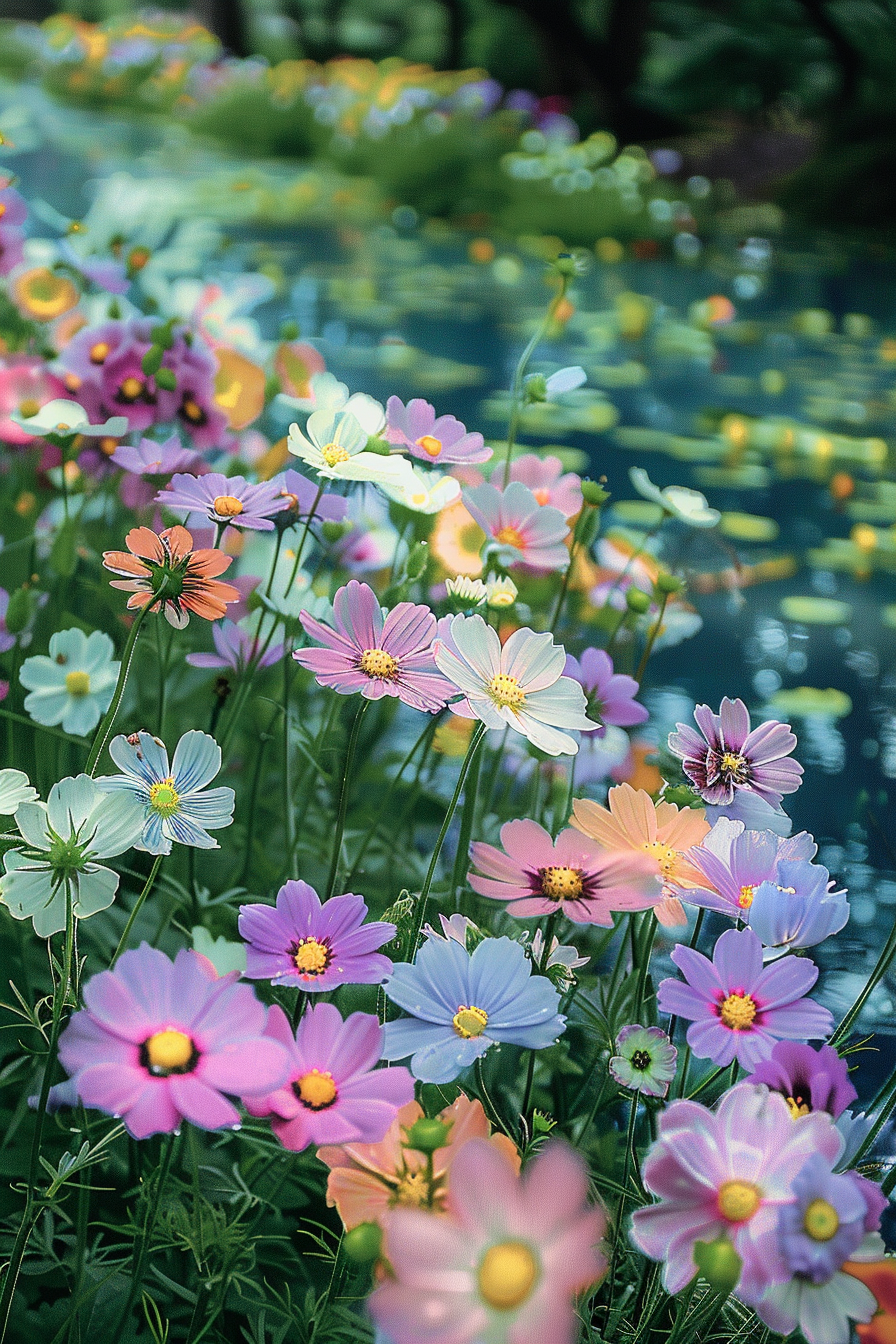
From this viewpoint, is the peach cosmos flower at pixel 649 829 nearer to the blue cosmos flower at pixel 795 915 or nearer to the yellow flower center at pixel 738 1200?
the blue cosmos flower at pixel 795 915

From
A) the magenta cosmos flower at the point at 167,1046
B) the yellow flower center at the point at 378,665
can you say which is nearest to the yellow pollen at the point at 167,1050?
the magenta cosmos flower at the point at 167,1046

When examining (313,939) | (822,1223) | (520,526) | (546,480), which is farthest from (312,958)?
(546,480)

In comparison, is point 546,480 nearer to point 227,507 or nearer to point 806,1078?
point 227,507

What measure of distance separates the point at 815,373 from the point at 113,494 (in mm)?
2484

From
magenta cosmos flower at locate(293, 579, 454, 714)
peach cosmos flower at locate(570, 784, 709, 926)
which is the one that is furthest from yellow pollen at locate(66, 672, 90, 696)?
peach cosmos flower at locate(570, 784, 709, 926)

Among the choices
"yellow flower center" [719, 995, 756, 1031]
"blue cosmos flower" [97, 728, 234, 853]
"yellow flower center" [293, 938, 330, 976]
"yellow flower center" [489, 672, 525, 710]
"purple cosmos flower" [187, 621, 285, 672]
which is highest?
"yellow flower center" [489, 672, 525, 710]

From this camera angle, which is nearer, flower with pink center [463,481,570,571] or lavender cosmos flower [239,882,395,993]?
lavender cosmos flower [239,882,395,993]

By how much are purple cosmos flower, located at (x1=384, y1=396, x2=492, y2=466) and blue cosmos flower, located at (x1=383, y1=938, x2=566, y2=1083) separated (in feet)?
1.16

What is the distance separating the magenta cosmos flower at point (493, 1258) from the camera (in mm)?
325

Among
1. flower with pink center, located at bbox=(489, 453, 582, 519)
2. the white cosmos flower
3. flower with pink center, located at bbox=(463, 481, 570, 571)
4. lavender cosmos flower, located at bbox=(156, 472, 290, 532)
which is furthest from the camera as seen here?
flower with pink center, located at bbox=(489, 453, 582, 519)

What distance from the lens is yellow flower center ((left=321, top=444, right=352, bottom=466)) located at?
67cm

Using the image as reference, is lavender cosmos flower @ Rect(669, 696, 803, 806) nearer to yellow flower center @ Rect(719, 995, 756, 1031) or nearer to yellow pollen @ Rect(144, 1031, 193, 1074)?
yellow flower center @ Rect(719, 995, 756, 1031)

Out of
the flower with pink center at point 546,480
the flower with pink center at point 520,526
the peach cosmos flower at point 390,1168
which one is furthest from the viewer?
the flower with pink center at point 546,480

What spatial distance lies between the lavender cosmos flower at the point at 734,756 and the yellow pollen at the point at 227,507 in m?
0.24
